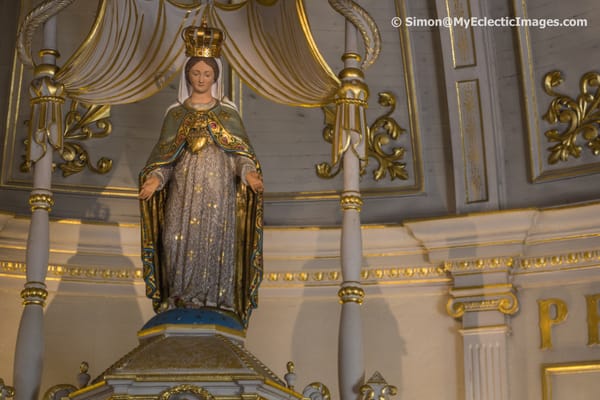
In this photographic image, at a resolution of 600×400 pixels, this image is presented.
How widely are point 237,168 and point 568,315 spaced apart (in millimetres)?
2252

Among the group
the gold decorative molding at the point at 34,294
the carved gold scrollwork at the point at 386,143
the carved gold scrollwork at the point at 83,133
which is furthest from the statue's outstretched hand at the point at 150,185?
the carved gold scrollwork at the point at 386,143

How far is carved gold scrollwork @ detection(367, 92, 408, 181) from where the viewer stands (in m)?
9.85

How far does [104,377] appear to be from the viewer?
7.53 metres

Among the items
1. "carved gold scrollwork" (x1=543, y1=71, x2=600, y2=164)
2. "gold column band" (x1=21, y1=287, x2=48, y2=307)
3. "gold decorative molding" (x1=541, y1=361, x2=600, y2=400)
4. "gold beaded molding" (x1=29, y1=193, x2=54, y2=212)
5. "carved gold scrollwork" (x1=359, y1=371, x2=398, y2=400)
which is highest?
"carved gold scrollwork" (x1=543, y1=71, x2=600, y2=164)

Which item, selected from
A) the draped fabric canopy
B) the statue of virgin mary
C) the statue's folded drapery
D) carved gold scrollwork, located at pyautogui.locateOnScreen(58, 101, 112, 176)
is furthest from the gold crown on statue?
carved gold scrollwork, located at pyautogui.locateOnScreen(58, 101, 112, 176)

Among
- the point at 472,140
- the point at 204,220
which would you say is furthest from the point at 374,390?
the point at 472,140

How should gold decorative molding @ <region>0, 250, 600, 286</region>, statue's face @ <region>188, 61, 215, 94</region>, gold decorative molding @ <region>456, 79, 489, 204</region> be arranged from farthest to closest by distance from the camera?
gold decorative molding @ <region>456, 79, 489, 204</region> < gold decorative molding @ <region>0, 250, 600, 286</region> < statue's face @ <region>188, 61, 215, 94</region>

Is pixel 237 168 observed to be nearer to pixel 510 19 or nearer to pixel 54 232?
pixel 54 232

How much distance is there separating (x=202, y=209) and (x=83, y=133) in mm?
1911

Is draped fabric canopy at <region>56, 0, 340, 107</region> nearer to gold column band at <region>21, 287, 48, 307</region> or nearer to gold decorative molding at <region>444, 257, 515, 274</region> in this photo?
gold column band at <region>21, 287, 48, 307</region>

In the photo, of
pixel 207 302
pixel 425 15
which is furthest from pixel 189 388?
pixel 425 15

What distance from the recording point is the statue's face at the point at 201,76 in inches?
333

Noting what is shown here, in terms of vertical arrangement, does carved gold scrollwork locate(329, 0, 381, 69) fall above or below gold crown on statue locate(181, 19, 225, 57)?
above

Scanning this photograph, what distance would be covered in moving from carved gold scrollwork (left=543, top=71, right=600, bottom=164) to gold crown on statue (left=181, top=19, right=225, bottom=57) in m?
2.27
